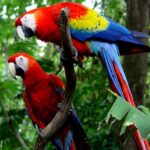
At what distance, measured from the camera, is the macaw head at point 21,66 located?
2256 mm

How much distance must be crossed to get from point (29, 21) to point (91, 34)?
1.05 feet

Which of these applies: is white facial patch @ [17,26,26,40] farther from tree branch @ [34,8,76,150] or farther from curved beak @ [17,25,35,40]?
tree branch @ [34,8,76,150]

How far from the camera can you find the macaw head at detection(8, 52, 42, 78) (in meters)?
2.26

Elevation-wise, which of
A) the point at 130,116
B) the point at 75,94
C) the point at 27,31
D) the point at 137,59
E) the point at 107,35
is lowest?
the point at 75,94

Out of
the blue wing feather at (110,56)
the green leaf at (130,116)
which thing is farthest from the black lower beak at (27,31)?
the green leaf at (130,116)

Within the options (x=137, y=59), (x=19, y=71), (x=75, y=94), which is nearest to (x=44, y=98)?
(x=19, y=71)

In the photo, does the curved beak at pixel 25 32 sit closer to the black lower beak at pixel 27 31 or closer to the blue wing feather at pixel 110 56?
the black lower beak at pixel 27 31

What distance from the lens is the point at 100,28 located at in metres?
2.27

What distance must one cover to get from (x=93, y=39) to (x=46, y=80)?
1.16ft

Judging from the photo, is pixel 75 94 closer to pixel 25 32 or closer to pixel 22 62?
pixel 22 62

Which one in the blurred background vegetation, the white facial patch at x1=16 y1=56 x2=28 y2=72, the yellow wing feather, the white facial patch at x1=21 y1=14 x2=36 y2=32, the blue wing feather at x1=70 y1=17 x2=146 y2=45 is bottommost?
the blurred background vegetation

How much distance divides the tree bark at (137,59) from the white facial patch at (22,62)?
2.64ft

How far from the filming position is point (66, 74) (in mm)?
1767

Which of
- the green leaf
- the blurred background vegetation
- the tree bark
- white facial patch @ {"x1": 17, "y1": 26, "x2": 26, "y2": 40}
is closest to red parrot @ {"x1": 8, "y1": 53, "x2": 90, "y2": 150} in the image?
white facial patch @ {"x1": 17, "y1": 26, "x2": 26, "y2": 40}
